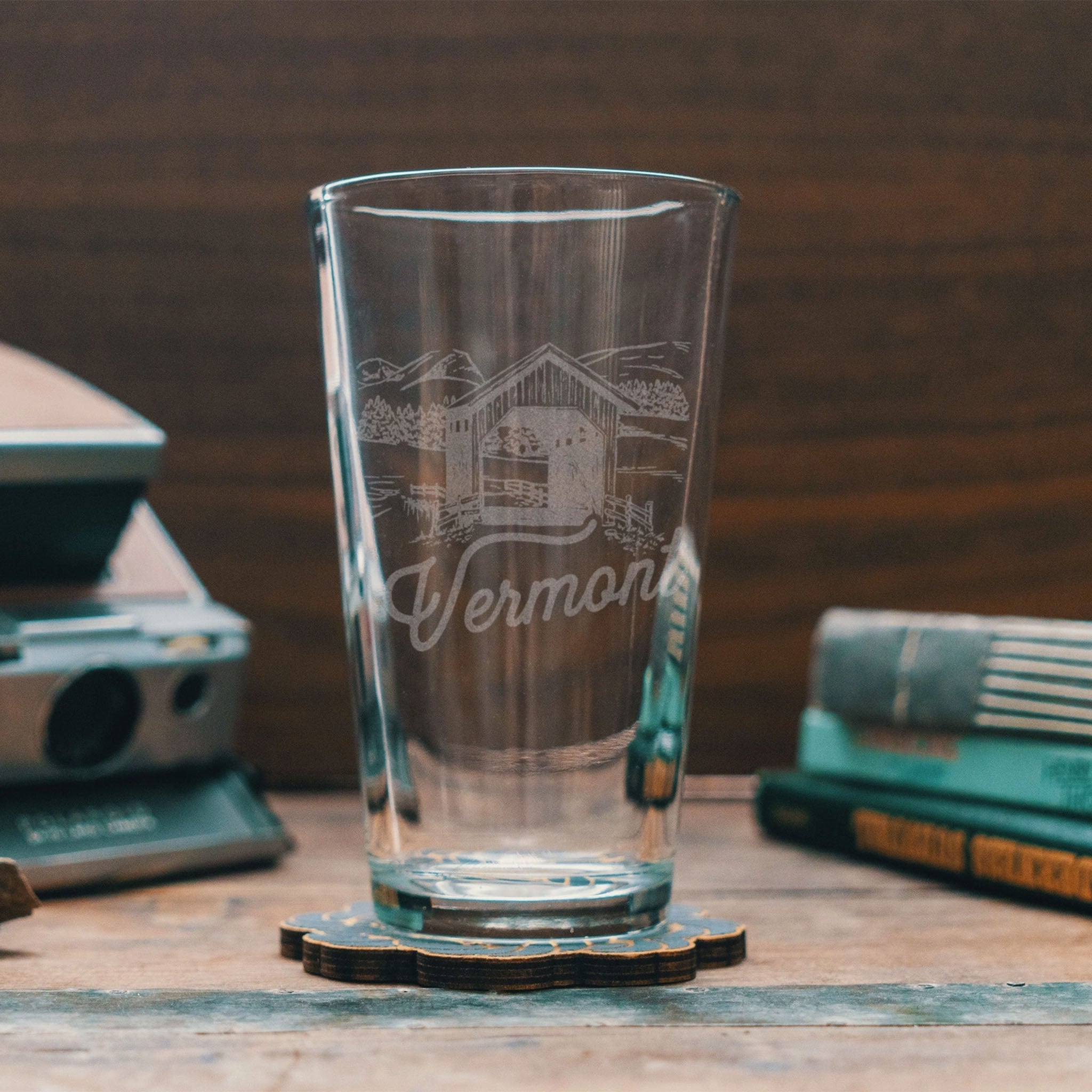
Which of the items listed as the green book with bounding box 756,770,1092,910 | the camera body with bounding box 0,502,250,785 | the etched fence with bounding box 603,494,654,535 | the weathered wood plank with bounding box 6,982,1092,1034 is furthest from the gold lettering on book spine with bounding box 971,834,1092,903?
the camera body with bounding box 0,502,250,785

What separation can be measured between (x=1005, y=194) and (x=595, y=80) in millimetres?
260

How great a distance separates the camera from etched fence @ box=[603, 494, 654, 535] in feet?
1.37

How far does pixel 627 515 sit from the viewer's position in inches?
16.6

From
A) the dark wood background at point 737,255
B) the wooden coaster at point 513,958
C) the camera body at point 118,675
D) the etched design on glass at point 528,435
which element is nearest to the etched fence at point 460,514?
the etched design on glass at point 528,435

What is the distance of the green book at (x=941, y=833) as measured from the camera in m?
0.53

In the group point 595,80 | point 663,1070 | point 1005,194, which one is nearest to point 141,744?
point 663,1070

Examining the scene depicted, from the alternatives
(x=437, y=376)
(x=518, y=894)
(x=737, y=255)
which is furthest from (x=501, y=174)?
(x=737, y=255)

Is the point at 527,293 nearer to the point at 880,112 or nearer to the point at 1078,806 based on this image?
the point at 1078,806

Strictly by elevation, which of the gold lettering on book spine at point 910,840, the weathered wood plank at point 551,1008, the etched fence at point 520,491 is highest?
the etched fence at point 520,491

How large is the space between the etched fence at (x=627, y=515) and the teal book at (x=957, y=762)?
9.2 inches

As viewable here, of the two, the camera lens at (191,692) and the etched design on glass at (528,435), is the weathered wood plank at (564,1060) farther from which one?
the camera lens at (191,692)

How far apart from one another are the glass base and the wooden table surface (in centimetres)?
2

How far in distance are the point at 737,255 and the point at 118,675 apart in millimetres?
456

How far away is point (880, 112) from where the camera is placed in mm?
848
